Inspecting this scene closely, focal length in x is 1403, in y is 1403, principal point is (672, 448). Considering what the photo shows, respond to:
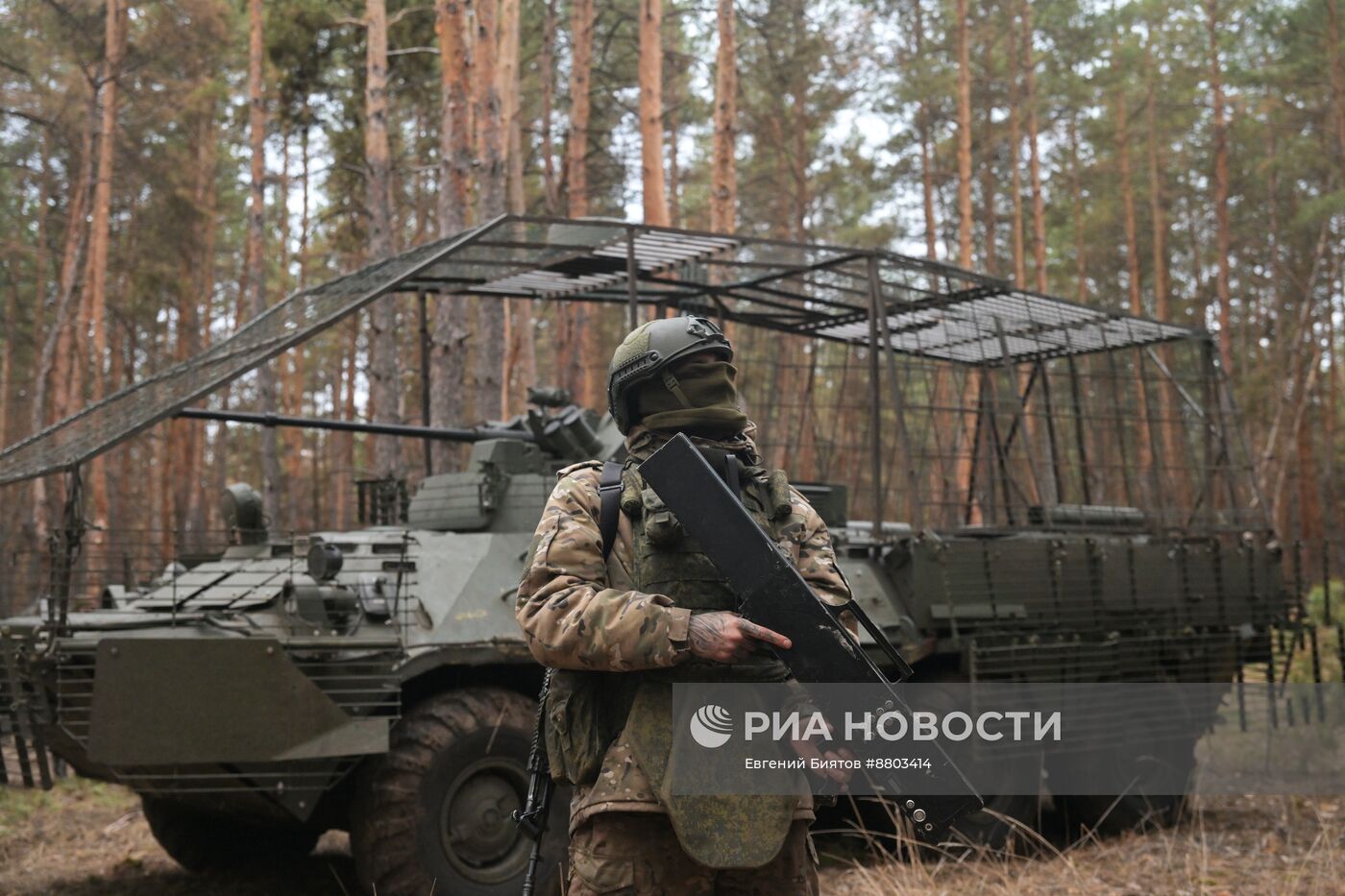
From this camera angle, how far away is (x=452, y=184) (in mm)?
11195

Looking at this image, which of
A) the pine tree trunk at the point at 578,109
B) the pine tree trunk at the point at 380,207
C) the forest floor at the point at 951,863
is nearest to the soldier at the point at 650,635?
the forest floor at the point at 951,863

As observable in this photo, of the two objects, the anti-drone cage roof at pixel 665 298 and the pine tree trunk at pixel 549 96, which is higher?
the pine tree trunk at pixel 549 96

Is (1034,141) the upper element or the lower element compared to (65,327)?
upper

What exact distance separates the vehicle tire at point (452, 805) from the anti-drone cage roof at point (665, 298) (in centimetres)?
178

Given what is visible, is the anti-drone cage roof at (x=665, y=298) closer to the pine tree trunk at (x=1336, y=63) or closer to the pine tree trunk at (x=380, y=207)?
the pine tree trunk at (x=380, y=207)

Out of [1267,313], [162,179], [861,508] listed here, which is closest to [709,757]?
[861,508]

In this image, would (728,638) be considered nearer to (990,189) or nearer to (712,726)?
(712,726)

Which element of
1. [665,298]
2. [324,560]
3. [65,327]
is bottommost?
[324,560]

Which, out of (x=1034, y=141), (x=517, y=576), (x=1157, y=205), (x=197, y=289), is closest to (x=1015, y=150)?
(x=1034, y=141)

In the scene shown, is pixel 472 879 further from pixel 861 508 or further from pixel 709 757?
pixel 861 508

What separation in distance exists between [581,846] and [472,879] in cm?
338

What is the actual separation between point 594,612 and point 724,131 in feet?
35.0

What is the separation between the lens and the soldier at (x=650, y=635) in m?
2.86

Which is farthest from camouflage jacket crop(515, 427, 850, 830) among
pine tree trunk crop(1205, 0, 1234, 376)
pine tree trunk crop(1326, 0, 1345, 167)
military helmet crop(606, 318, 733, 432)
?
pine tree trunk crop(1205, 0, 1234, 376)
